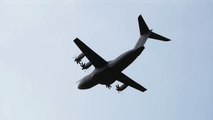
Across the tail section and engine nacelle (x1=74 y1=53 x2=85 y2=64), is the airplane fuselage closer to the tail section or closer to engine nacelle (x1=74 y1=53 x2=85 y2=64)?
engine nacelle (x1=74 y1=53 x2=85 y2=64)

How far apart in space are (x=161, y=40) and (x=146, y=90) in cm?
742

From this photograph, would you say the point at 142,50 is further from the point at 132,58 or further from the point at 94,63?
the point at 94,63

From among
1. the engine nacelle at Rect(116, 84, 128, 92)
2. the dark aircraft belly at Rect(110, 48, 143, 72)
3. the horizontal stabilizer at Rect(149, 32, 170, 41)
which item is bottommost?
the dark aircraft belly at Rect(110, 48, 143, 72)

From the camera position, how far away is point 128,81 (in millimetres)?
49875

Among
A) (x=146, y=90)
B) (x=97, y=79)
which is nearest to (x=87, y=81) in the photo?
(x=97, y=79)

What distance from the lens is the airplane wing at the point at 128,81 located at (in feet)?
160

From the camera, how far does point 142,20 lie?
47656 mm

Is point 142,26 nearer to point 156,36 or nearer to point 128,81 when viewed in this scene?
point 156,36

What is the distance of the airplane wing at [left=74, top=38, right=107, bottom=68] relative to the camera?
140 ft

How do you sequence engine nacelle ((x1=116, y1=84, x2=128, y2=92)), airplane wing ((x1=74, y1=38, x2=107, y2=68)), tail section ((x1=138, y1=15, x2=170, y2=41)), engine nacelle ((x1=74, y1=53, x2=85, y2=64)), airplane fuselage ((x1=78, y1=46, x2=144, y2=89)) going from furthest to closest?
engine nacelle ((x1=116, y1=84, x2=128, y2=92)), tail section ((x1=138, y1=15, x2=170, y2=41)), engine nacelle ((x1=74, y1=53, x2=85, y2=64)), airplane fuselage ((x1=78, y1=46, x2=144, y2=89)), airplane wing ((x1=74, y1=38, x2=107, y2=68))

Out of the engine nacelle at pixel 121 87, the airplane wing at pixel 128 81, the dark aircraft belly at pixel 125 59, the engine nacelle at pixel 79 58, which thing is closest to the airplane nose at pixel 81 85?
the engine nacelle at pixel 79 58

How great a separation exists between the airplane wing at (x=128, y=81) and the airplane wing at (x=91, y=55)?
3925 millimetres

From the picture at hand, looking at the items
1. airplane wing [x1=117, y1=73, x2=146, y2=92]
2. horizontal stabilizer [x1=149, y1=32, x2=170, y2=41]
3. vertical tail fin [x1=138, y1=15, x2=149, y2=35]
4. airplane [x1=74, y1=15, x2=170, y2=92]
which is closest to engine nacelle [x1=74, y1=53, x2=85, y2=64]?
airplane [x1=74, y1=15, x2=170, y2=92]

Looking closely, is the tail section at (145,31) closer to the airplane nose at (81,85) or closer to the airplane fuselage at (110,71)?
the airplane fuselage at (110,71)
